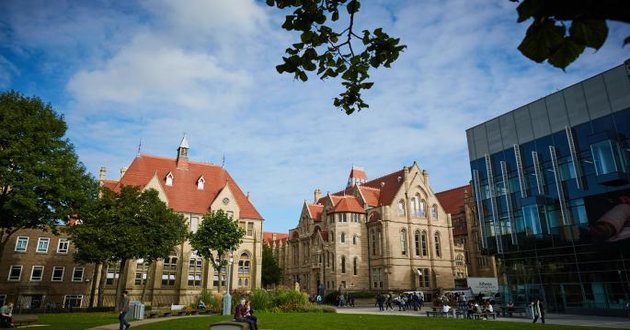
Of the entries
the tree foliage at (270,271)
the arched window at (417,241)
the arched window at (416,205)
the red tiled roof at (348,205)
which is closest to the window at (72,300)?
the red tiled roof at (348,205)

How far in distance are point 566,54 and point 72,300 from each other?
2253 inches

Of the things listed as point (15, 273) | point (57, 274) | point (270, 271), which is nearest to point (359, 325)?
point (57, 274)

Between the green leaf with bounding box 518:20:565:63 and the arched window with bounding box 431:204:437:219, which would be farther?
the arched window with bounding box 431:204:437:219

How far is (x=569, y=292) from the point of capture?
3219 cm

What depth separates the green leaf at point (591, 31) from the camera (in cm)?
256

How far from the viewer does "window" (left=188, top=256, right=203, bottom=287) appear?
53.6 metres

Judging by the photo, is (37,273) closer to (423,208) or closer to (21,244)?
(21,244)

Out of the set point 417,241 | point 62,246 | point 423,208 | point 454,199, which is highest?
point 454,199

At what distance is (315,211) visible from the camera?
2817 inches

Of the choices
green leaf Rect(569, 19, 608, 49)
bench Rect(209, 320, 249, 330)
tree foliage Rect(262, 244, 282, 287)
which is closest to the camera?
green leaf Rect(569, 19, 608, 49)

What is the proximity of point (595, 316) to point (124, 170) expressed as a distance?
60.3m

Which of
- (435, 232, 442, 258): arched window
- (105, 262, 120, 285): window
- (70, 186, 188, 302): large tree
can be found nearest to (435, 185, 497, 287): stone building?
(435, 232, 442, 258): arched window

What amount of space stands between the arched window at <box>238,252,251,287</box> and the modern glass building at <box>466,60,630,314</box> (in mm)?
32775

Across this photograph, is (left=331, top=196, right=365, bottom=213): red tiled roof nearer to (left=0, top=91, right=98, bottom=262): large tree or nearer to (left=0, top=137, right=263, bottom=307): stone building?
(left=0, top=137, right=263, bottom=307): stone building
